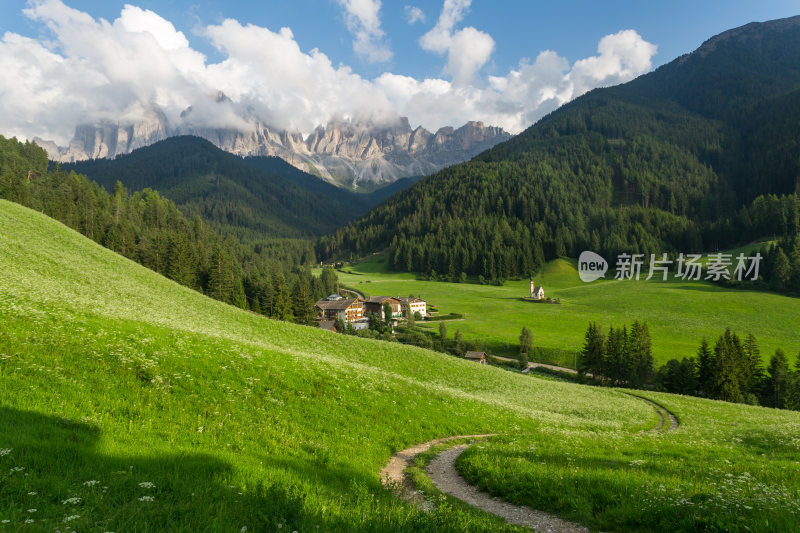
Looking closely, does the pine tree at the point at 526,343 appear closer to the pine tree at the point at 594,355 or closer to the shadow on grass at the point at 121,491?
the pine tree at the point at 594,355

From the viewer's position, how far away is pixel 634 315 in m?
107

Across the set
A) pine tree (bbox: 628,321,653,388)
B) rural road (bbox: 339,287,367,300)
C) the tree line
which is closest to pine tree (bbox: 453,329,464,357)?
the tree line

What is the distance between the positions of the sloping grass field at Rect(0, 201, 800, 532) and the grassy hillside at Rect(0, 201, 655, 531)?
1.9 inches

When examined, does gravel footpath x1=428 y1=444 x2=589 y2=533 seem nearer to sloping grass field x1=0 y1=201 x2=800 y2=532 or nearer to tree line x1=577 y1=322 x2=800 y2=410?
sloping grass field x1=0 y1=201 x2=800 y2=532

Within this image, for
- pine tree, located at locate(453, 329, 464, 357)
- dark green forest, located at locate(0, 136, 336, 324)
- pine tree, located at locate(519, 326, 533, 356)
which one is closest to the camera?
pine tree, located at locate(519, 326, 533, 356)

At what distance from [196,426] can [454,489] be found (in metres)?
8.74

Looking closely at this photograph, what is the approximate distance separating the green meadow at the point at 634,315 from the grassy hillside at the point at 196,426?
205ft

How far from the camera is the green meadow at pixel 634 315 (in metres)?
85.9

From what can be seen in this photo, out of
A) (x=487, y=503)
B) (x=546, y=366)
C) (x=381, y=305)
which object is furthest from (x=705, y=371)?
(x=381, y=305)

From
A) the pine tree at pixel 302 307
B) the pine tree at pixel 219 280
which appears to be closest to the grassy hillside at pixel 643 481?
the pine tree at pixel 302 307

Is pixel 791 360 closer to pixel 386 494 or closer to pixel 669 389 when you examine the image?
pixel 669 389

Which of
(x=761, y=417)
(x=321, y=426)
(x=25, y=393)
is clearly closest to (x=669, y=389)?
(x=761, y=417)

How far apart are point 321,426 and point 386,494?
6.30m

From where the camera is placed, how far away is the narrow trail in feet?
28.7
